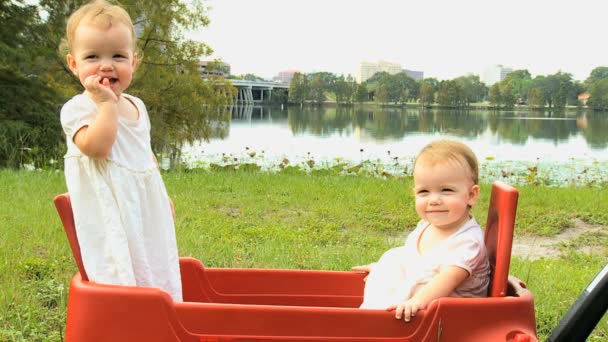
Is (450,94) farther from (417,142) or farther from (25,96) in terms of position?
(25,96)

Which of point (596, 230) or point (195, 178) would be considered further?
point (195, 178)

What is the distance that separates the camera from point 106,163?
5.78 feet

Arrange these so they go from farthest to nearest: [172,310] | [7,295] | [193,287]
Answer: [7,295] → [193,287] → [172,310]

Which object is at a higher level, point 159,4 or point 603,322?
point 159,4

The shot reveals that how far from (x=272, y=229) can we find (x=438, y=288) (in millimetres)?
→ 2296

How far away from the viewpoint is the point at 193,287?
2.21 metres

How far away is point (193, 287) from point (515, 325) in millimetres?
1073

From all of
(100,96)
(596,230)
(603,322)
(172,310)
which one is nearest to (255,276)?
(172,310)

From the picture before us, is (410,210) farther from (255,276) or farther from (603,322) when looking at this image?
(255,276)

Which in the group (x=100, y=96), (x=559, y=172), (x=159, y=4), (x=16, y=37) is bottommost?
(x=559, y=172)

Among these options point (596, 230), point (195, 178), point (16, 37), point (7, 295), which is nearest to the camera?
point (7, 295)

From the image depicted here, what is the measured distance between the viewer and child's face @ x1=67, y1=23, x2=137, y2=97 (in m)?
1.76

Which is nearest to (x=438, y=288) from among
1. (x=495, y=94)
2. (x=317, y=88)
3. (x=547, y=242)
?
(x=547, y=242)

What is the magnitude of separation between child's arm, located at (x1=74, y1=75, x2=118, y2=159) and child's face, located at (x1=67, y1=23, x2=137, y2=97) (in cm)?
3
